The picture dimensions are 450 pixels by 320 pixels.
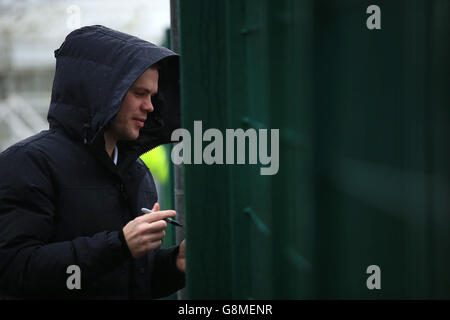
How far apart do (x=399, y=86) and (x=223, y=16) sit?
1.17 m

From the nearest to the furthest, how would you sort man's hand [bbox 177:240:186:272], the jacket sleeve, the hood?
the jacket sleeve
the hood
man's hand [bbox 177:240:186:272]

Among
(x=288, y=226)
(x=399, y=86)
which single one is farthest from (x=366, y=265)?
(x=288, y=226)

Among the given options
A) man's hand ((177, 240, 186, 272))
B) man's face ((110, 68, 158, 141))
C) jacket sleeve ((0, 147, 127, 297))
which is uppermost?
man's face ((110, 68, 158, 141))

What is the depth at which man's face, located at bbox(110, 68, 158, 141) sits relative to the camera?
2.19 metres

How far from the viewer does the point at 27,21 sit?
1614cm

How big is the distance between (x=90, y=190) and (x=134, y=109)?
0.33 metres

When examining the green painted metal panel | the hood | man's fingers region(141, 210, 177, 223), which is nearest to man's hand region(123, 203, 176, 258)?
man's fingers region(141, 210, 177, 223)

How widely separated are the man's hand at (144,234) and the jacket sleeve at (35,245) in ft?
0.12

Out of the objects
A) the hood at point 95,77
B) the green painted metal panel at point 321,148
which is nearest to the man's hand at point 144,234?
the green painted metal panel at point 321,148

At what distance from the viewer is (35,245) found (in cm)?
192

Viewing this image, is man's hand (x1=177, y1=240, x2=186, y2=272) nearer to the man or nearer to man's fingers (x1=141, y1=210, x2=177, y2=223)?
the man

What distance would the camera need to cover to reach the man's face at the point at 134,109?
7.19ft

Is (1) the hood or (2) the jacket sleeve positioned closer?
(2) the jacket sleeve

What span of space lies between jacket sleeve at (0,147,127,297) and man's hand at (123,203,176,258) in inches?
1.5
